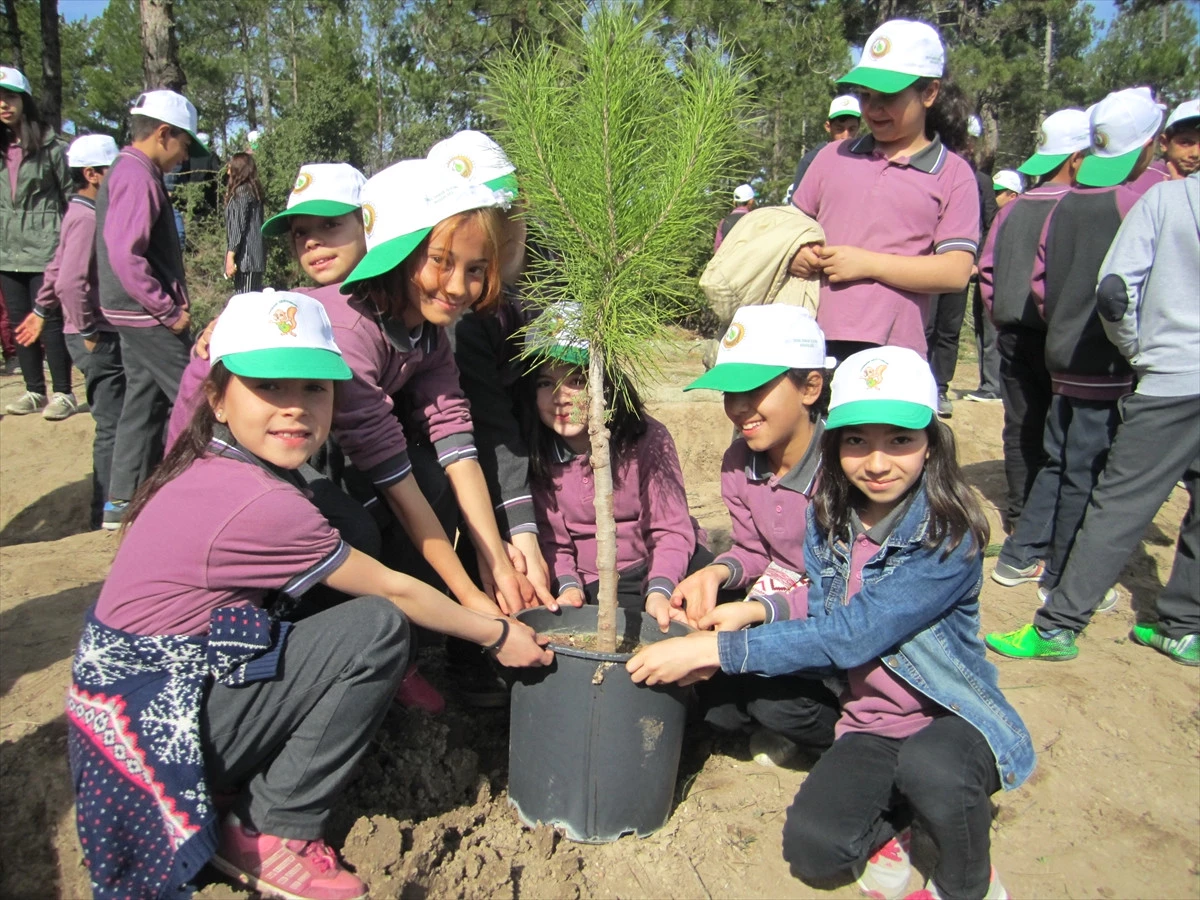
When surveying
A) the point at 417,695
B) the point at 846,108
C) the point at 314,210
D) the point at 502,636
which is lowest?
the point at 417,695

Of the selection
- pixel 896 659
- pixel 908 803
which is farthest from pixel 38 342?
pixel 908 803

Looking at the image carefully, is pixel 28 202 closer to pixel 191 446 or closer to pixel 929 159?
pixel 191 446

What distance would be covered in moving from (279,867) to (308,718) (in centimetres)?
31

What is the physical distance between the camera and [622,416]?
2936 millimetres

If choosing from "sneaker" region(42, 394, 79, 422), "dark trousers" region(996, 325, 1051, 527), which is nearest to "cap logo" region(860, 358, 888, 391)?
"dark trousers" region(996, 325, 1051, 527)

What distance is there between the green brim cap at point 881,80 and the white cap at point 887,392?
1.15 metres

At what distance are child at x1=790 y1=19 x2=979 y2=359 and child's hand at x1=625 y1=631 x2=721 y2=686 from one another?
1327mm

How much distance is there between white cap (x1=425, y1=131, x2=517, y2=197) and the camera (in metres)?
2.42

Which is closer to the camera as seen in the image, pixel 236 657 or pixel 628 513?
pixel 236 657

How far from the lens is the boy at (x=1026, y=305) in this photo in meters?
4.50

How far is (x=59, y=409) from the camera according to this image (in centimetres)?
714

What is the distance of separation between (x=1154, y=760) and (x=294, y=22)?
1448 inches

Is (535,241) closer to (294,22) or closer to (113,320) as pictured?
(113,320)

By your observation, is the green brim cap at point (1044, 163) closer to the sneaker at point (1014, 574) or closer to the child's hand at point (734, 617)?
the sneaker at point (1014, 574)
